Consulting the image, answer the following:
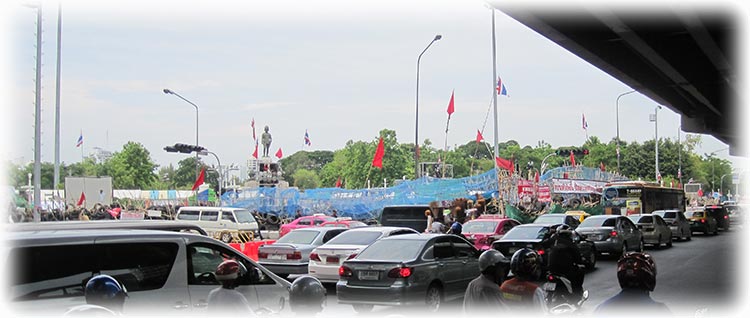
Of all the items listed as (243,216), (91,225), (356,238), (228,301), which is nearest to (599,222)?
(356,238)

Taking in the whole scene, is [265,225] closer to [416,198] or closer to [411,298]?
[416,198]

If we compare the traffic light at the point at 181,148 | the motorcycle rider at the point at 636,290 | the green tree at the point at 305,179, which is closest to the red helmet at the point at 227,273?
the motorcycle rider at the point at 636,290

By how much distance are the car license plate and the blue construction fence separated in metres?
23.8

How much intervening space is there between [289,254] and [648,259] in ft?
43.5

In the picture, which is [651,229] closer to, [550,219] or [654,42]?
[550,219]

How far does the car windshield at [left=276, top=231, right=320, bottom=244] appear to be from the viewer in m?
17.8

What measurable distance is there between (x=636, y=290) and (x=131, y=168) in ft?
307

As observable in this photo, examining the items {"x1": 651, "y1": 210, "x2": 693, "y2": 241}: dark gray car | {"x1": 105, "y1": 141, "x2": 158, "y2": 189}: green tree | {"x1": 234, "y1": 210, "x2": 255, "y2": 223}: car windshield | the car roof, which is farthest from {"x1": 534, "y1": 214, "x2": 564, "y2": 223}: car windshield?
{"x1": 105, "y1": 141, "x2": 158, "y2": 189}: green tree

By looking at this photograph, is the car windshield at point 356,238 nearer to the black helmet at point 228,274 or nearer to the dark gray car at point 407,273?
the dark gray car at point 407,273

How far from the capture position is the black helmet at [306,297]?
4098mm

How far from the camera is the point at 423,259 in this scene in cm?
1277

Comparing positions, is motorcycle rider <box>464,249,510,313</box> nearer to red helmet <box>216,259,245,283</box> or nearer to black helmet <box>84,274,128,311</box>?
red helmet <box>216,259,245,283</box>

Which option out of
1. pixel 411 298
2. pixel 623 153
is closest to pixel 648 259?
pixel 411 298

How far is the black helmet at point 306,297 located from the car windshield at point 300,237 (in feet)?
45.1
